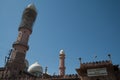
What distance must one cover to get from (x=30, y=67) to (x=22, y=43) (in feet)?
43.0

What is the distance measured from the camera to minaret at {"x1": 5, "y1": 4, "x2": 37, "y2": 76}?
133ft

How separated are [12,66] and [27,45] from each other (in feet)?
25.0

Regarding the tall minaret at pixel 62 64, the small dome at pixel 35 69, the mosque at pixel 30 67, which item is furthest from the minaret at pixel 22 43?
the tall minaret at pixel 62 64

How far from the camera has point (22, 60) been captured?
42406 mm

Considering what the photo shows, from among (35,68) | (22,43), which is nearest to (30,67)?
(35,68)

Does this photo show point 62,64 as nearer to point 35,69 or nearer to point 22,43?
point 35,69

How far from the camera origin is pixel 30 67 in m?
53.2

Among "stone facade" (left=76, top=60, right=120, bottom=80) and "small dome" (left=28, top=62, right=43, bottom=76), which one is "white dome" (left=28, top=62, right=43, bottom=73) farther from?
"stone facade" (left=76, top=60, right=120, bottom=80)

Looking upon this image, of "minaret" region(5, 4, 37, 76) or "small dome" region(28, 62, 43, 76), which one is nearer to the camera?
"minaret" region(5, 4, 37, 76)

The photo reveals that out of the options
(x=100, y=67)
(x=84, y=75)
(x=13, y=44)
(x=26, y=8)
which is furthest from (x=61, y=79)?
(x=26, y=8)

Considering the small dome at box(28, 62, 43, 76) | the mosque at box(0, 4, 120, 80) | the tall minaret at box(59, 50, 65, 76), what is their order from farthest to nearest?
the small dome at box(28, 62, 43, 76), the tall minaret at box(59, 50, 65, 76), the mosque at box(0, 4, 120, 80)

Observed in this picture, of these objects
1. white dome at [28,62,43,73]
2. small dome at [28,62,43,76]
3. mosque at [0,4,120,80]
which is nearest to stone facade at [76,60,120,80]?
mosque at [0,4,120,80]

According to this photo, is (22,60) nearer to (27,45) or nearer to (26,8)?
(27,45)

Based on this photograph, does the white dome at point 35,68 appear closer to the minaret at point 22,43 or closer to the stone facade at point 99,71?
the minaret at point 22,43
